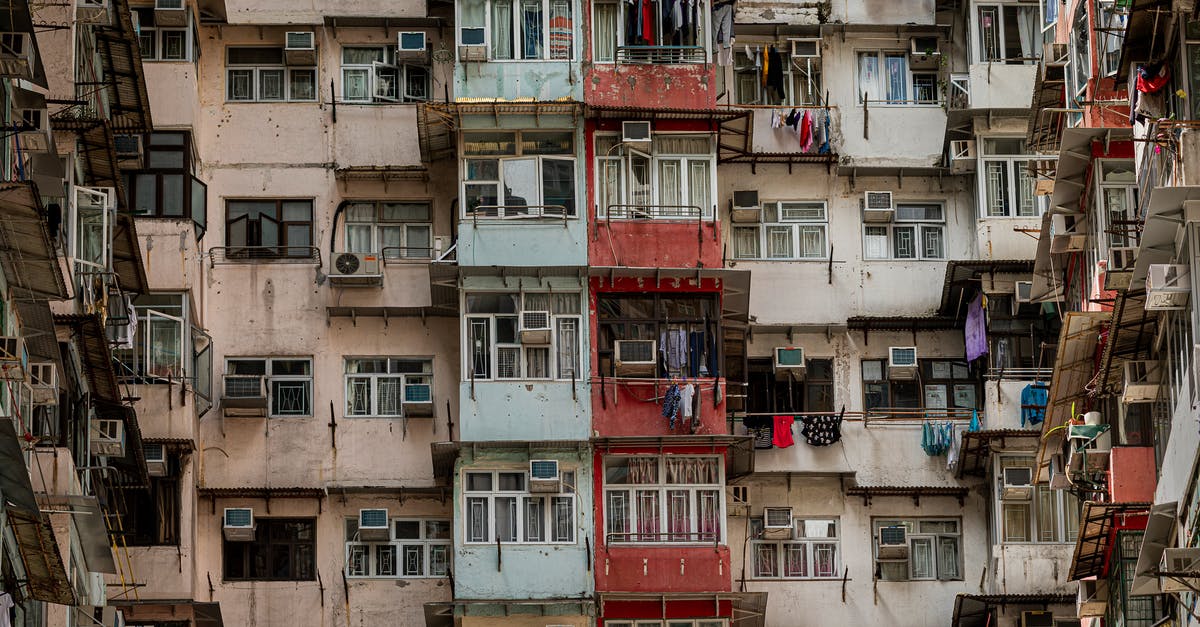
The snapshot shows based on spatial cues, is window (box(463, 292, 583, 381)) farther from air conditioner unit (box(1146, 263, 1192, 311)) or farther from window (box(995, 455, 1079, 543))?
air conditioner unit (box(1146, 263, 1192, 311))

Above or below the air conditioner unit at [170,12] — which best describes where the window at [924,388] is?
below

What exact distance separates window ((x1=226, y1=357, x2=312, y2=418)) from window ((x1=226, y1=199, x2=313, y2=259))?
1.53 meters

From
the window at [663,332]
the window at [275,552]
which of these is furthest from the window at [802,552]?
the window at [275,552]

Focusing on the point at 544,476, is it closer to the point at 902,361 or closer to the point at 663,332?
the point at 663,332

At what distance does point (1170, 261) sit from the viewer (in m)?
25.6

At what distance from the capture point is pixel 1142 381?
27734 millimetres

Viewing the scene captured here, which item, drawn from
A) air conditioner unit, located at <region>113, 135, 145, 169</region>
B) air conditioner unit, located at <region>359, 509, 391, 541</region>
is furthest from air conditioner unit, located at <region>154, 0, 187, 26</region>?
air conditioner unit, located at <region>359, 509, 391, 541</region>

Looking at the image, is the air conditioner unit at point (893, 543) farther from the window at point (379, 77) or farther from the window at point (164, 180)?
the window at point (164, 180)

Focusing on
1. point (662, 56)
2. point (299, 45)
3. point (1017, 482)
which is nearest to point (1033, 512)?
point (1017, 482)

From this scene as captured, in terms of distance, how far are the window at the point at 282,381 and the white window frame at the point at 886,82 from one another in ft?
28.6

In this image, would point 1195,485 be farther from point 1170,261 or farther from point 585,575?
point 585,575

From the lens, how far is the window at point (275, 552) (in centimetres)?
3394

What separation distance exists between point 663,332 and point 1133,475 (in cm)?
734

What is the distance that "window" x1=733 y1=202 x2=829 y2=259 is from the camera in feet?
116
